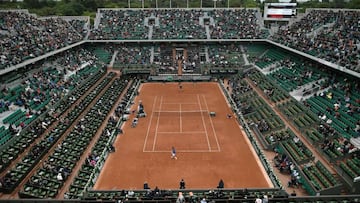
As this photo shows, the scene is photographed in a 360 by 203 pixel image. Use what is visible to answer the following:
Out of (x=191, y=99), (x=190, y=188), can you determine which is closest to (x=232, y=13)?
(x=191, y=99)

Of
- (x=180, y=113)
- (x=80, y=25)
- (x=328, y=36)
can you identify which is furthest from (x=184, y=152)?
(x=80, y=25)

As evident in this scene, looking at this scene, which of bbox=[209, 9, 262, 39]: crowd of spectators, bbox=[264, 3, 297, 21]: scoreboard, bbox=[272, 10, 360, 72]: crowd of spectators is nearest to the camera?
bbox=[272, 10, 360, 72]: crowd of spectators

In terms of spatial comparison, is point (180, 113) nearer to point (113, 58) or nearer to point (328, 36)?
point (328, 36)

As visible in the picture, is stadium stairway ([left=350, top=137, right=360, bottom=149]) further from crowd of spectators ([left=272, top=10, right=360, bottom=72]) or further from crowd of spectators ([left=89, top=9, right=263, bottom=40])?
crowd of spectators ([left=89, top=9, right=263, bottom=40])

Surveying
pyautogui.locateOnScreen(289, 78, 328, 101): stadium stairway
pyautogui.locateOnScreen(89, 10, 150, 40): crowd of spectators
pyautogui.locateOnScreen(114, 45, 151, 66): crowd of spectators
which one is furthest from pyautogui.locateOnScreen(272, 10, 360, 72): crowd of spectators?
pyautogui.locateOnScreen(89, 10, 150, 40): crowd of spectators

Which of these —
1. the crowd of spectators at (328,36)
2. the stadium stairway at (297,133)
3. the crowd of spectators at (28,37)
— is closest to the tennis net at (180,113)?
the stadium stairway at (297,133)

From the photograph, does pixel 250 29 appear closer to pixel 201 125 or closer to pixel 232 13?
pixel 232 13
